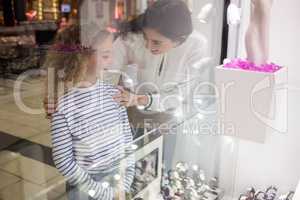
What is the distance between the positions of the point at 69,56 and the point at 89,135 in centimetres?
28

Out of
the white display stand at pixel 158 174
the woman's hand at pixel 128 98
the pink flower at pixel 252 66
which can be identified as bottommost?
the white display stand at pixel 158 174

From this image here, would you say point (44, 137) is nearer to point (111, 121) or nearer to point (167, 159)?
point (111, 121)

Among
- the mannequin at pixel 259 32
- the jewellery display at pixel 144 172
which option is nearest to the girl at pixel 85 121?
the jewellery display at pixel 144 172

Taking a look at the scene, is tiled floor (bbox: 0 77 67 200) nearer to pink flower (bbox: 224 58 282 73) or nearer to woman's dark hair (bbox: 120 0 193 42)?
woman's dark hair (bbox: 120 0 193 42)

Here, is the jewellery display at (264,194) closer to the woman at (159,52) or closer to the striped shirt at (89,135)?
the woman at (159,52)

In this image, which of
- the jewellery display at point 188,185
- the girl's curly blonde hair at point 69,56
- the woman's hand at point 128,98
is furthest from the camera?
the jewellery display at point 188,185

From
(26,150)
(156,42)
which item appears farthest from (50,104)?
(156,42)

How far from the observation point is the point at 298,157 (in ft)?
5.63

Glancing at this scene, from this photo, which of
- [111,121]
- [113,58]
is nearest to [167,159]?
[111,121]

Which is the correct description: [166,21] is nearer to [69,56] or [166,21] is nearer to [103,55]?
[103,55]

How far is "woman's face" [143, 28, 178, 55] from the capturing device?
138 centimetres

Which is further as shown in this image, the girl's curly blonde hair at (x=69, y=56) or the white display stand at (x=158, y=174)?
the white display stand at (x=158, y=174)

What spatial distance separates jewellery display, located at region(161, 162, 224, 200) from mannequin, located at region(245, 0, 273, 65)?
0.71 metres

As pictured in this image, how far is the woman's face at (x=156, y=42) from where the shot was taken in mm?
1380
